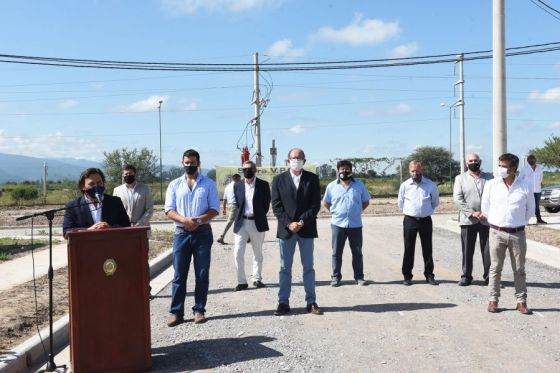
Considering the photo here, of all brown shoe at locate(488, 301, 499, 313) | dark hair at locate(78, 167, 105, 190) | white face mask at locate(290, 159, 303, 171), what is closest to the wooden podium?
dark hair at locate(78, 167, 105, 190)

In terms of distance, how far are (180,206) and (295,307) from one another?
6.45 feet

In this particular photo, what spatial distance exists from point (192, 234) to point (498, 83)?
373 inches

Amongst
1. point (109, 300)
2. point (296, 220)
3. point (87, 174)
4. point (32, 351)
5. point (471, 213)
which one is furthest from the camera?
point (471, 213)

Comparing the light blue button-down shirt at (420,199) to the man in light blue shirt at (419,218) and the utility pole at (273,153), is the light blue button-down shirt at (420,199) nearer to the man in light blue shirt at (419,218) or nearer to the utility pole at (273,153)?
the man in light blue shirt at (419,218)

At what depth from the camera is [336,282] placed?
27.5 ft

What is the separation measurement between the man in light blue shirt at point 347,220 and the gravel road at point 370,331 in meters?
0.31

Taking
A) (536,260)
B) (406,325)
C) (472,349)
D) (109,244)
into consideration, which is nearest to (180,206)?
(109,244)

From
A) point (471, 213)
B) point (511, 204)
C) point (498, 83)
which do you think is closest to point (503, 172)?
point (511, 204)

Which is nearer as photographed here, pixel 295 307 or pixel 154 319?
pixel 154 319

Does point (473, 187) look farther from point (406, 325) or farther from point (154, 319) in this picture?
point (154, 319)

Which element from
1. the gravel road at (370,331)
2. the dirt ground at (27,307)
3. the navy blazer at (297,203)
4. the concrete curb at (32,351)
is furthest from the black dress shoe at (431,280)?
the concrete curb at (32,351)

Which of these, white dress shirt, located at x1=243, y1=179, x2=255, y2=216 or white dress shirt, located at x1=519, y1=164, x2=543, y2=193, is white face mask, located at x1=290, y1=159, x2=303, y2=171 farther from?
white dress shirt, located at x1=519, y1=164, x2=543, y2=193

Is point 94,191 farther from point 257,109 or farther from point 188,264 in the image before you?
point 257,109

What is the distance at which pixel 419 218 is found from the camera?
8492 mm
